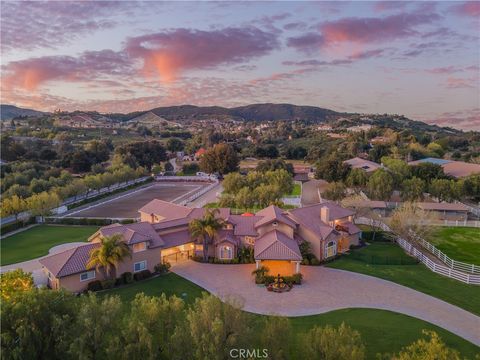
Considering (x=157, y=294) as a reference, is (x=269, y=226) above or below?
above

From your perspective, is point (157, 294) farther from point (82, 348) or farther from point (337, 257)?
point (337, 257)

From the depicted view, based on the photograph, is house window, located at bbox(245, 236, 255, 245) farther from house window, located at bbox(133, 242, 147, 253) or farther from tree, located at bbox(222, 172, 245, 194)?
tree, located at bbox(222, 172, 245, 194)

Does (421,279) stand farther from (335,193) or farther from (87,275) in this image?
(87,275)

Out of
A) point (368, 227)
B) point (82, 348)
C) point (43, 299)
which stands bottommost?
point (368, 227)

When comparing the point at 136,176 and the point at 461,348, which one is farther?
the point at 136,176

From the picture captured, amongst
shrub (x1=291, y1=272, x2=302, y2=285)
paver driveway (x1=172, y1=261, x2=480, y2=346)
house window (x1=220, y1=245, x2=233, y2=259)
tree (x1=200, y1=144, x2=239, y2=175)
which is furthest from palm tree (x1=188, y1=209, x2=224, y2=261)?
tree (x1=200, y1=144, x2=239, y2=175)

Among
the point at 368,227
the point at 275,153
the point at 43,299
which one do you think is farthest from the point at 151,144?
the point at 43,299

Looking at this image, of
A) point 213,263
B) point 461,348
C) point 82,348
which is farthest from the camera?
point 213,263

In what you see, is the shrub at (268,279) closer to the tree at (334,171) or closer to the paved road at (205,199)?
the paved road at (205,199)
